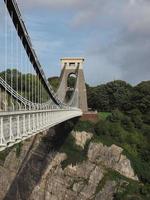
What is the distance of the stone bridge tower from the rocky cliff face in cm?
1603

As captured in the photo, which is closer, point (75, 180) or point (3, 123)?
point (3, 123)

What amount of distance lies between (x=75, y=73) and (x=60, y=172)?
30.4 metres

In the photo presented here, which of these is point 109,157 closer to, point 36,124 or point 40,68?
point 40,68

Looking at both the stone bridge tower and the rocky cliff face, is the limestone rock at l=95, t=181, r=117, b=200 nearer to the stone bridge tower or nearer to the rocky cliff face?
the rocky cliff face

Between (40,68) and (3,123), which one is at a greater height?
(40,68)

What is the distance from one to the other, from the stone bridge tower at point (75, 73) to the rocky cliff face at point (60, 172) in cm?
1603

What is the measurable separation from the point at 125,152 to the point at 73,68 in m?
32.0

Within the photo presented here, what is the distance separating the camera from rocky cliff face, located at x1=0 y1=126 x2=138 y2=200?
182 feet

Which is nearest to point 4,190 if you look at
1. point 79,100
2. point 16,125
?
point 79,100

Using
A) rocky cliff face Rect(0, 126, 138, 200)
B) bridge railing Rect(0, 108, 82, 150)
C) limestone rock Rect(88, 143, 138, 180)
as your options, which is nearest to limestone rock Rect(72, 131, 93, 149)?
rocky cliff face Rect(0, 126, 138, 200)

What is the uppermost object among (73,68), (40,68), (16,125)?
(73,68)

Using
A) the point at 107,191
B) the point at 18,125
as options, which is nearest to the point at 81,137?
the point at 107,191

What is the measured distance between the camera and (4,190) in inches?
2534

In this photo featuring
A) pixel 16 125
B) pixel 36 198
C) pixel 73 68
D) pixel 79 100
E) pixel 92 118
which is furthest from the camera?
pixel 73 68
